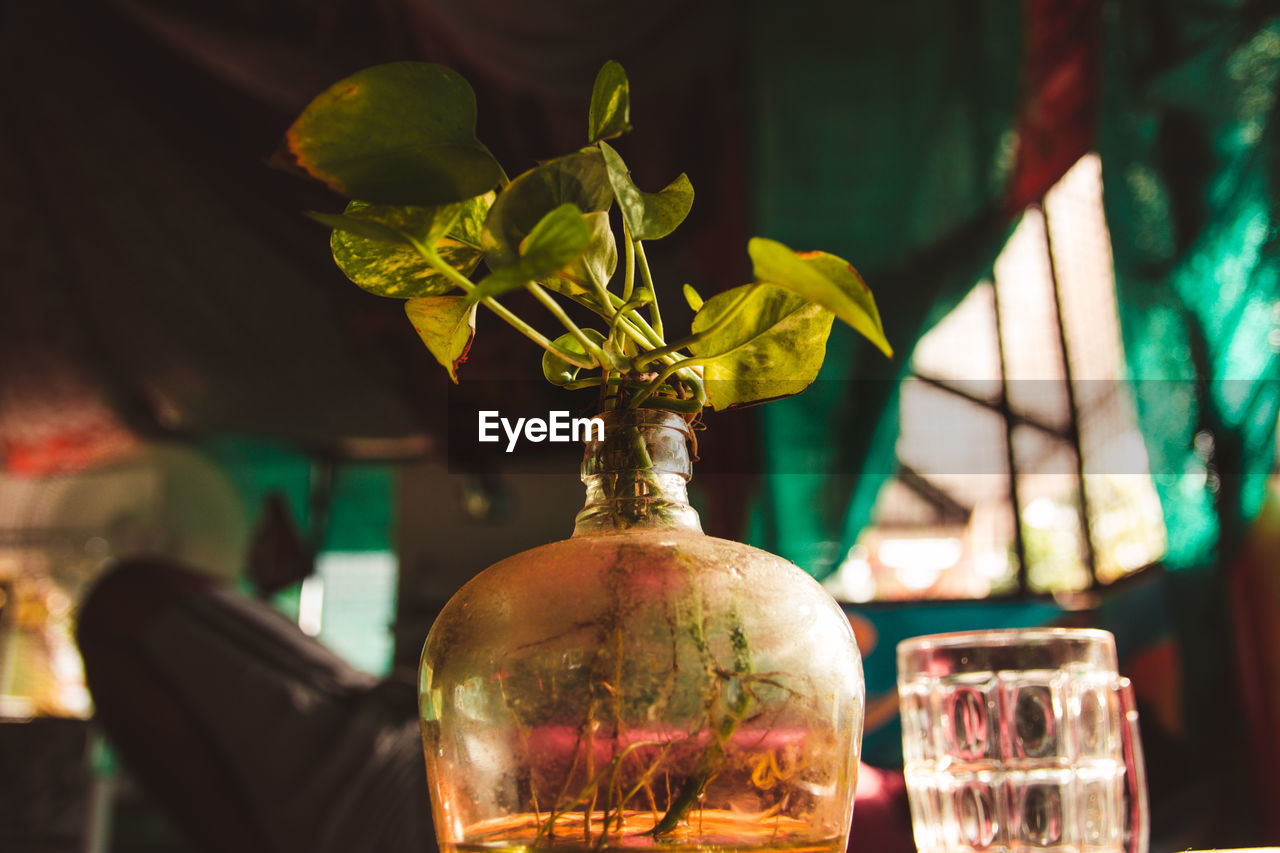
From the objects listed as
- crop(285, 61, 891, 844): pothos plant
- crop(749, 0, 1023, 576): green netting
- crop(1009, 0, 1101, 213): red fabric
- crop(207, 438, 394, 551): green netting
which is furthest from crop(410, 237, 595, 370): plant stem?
crop(207, 438, 394, 551): green netting

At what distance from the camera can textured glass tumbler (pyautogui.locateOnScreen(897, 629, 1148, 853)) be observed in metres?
0.37

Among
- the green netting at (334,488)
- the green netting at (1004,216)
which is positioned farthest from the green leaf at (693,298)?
the green netting at (334,488)

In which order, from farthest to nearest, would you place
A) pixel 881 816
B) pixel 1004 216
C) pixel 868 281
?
1. pixel 868 281
2. pixel 1004 216
3. pixel 881 816

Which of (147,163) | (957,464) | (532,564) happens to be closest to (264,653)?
(532,564)

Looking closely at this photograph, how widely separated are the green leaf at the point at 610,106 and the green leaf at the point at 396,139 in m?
0.04

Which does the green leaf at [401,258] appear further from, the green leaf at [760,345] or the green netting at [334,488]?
the green netting at [334,488]

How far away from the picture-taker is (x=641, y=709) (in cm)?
23

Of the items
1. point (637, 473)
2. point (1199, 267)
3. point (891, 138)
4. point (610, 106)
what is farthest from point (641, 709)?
point (891, 138)

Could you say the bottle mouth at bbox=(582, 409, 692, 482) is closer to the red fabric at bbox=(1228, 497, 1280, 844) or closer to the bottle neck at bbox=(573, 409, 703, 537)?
the bottle neck at bbox=(573, 409, 703, 537)

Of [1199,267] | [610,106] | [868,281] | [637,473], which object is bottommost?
[637,473]

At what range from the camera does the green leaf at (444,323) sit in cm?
30

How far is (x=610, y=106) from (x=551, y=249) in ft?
0.25

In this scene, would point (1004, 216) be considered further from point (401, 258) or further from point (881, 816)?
point (401, 258)

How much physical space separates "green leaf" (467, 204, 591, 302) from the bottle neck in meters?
0.07
